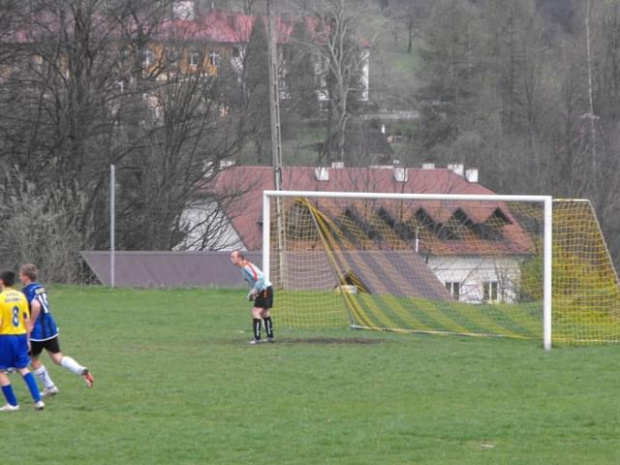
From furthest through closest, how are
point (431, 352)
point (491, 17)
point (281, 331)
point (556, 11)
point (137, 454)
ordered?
point (556, 11), point (491, 17), point (281, 331), point (431, 352), point (137, 454)

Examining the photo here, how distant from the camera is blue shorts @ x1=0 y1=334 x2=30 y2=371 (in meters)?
11.7

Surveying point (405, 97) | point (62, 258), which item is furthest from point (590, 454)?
point (405, 97)

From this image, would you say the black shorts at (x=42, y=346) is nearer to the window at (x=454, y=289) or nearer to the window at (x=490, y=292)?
the window at (x=490, y=292)

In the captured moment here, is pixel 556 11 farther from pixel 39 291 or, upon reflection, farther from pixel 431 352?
pixel 39 291

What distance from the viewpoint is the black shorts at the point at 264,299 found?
18047 mm

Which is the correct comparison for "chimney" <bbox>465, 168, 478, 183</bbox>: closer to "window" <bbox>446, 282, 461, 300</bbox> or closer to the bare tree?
the bare tree

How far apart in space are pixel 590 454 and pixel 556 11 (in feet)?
248

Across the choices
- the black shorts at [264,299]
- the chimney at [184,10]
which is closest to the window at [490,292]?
the black shorts at [264,299]

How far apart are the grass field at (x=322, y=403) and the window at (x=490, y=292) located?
107 inches

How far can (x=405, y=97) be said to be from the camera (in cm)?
6512

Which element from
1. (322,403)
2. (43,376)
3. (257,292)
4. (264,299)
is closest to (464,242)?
(264,299)

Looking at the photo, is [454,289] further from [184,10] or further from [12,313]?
[184,10]

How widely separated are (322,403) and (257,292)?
5852 millimetres

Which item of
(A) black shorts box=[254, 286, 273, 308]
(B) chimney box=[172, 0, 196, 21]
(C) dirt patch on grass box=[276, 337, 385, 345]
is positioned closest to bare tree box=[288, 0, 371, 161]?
(B) chimney box=[172, 0, 196, 21]
